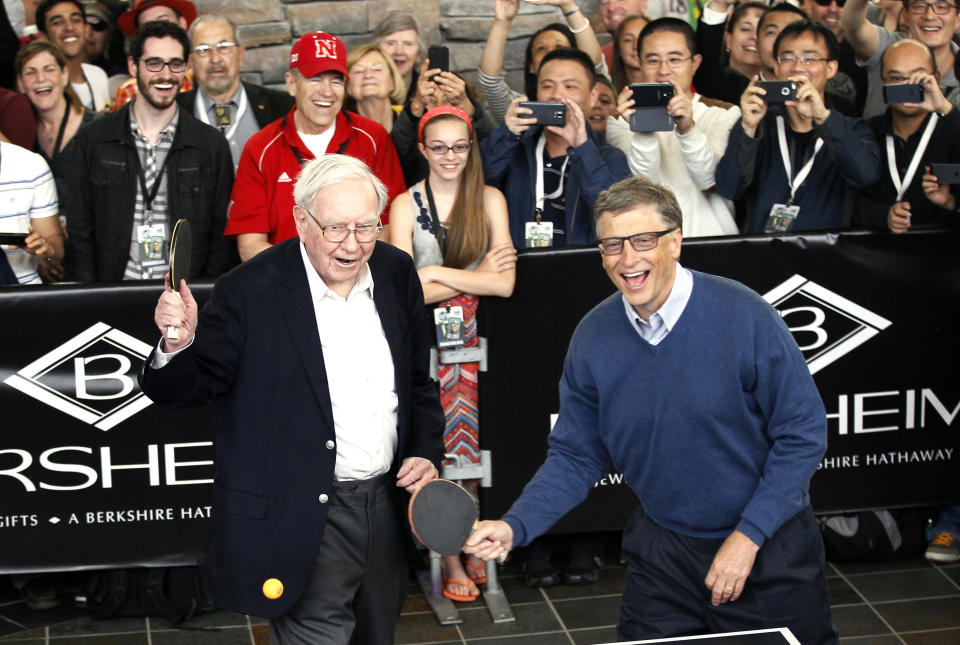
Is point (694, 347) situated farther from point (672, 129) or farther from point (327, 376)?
point (672, 129)

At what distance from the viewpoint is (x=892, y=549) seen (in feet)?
20.3

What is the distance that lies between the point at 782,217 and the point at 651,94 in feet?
2.83

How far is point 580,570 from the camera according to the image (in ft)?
19.9

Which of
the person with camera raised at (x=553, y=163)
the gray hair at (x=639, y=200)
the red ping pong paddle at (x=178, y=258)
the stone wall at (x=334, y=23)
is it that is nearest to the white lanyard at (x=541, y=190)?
the person with camera raised at (x=553, y=163)

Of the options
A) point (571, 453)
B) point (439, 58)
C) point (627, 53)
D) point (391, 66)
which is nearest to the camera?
point (571, 453)

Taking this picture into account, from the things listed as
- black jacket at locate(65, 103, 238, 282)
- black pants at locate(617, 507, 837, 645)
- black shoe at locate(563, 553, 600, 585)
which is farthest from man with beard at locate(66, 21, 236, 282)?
Answer: black pants at locate(617, 507, 837, 645)

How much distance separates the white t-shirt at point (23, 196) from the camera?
5.82 metres

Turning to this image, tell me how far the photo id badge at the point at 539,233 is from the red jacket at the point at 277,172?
2.13ft

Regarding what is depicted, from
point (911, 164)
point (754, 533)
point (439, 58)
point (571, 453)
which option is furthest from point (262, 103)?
point (754, 533)

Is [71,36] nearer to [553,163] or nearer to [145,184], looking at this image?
[145,184]

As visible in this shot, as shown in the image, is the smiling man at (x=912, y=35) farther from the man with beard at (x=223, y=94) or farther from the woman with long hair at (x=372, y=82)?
the man with beard at (x=223, y=94)

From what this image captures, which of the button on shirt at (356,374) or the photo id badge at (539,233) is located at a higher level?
Answer: the photo id badge at (539,233)

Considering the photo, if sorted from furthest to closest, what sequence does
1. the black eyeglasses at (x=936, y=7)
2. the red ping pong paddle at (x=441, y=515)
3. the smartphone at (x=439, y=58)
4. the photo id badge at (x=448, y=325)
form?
the black eyeglasses at (x=936, y=7), the smartphone at (x=439, y=58), the photo id badge at (x=448, y=325), the red ping pong paddle at (x=441, y=515)

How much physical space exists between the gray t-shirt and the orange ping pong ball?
15.3ft
